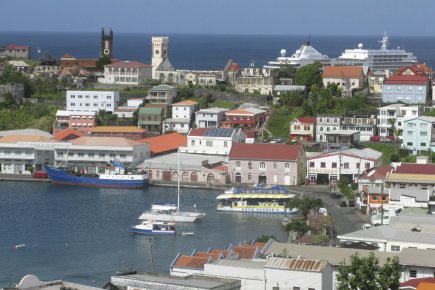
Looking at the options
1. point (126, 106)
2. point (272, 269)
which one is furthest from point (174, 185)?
point (272, 269)

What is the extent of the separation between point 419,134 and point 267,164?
3.61 meters

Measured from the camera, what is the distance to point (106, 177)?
2428 centimetres

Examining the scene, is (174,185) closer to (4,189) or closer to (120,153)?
(120,153)

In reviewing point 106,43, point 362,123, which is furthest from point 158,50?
point 362,123

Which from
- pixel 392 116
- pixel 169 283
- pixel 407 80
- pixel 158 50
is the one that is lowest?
pixel 169 283

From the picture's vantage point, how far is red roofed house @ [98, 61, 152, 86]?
32906 mm

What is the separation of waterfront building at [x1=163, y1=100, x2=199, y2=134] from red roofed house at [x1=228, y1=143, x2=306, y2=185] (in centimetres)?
437

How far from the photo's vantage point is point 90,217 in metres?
20.1

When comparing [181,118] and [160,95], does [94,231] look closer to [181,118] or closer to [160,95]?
[181,118]

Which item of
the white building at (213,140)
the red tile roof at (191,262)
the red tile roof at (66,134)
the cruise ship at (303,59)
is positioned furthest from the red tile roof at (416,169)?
the cruise ship at (303,59)

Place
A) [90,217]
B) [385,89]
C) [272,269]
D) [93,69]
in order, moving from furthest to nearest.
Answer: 1. [93,69]
2. [385,89]
3. [90,217]
4. [272,269]

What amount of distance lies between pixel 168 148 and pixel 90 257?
10.3m

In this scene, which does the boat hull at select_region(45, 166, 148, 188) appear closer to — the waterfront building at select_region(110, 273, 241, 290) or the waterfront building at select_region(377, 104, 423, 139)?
the waterfront building at select_region(377, 104, 423, 139)

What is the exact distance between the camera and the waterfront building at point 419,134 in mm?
24688
